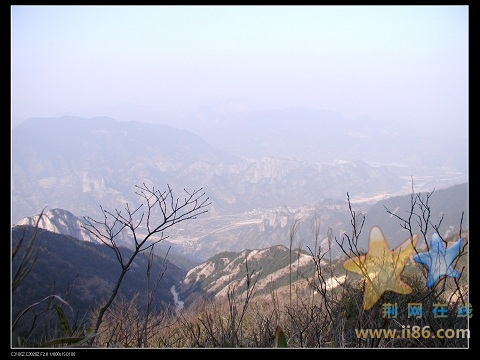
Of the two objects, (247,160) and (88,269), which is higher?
(247,160)

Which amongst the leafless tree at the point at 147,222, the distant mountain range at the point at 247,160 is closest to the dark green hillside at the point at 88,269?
the distant mountain range at the point at 247,160

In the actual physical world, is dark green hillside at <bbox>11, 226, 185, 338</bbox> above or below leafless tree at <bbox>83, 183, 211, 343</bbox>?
below

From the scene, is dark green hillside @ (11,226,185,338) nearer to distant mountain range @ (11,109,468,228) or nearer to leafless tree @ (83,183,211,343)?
distant mountain range @ (11,109,468,228)

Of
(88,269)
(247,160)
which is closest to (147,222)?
(88,269)

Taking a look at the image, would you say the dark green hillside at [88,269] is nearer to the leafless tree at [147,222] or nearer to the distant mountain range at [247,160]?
the distant mountain range at [247,160]

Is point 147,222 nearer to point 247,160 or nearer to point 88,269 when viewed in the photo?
point 88,269

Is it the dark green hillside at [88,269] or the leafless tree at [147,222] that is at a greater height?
the leafless tree at [147,222]

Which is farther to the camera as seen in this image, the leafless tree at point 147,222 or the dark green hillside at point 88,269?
the dark green hillside at point 88,269

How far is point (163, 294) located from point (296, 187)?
11122 millimetres

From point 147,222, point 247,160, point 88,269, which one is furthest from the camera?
point 247,160

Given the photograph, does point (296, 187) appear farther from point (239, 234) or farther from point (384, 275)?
point (384, 275)

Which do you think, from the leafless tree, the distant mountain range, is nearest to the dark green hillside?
the distant mountain range
